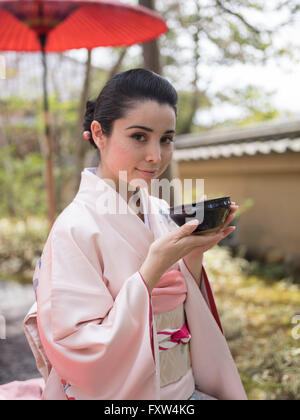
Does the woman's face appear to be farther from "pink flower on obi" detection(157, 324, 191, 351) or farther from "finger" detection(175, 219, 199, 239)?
"pink flower on obi" detection(157, 324, 191, 351)

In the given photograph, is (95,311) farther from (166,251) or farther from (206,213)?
(206,213)

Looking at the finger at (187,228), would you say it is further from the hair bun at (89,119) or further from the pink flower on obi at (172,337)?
the hair bun at (89,119)

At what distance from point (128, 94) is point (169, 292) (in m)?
0.82

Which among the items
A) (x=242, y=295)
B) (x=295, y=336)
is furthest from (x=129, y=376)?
(x=242, y=295)

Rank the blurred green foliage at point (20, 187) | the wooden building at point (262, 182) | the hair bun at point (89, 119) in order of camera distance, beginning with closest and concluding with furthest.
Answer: the hair bun at point (89, 119) < the wooden building at point (262, 182) < the blurred green foliage at point (20, 187)

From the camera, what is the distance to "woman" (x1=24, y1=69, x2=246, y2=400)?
4.82 feet

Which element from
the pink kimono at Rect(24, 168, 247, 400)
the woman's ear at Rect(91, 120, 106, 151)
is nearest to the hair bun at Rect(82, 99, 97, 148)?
the woman's ear at Rect(91, 120, 106, 151)

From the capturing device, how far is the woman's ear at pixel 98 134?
1774mm

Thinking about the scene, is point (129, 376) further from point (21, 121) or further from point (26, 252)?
point (21, 121)

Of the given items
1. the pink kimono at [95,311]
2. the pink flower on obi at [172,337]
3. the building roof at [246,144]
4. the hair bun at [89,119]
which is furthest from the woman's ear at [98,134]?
the building roof at [246,144]

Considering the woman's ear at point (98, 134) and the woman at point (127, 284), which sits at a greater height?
the woman's ear at point (98, 134)

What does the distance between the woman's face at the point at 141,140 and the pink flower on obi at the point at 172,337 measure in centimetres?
62

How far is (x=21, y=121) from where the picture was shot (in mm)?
12781
